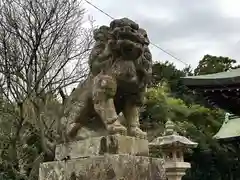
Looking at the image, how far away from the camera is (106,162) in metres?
2.75

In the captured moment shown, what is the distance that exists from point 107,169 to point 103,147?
0.55 ft

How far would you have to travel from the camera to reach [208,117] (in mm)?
18312

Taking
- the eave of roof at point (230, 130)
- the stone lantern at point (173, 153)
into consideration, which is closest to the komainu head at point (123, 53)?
the stone lantern at point (173, 153)

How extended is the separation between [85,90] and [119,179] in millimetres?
777

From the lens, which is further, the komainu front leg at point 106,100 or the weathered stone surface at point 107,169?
the komainu front leg at point 106,100

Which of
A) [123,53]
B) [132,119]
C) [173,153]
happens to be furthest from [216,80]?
[123,53]

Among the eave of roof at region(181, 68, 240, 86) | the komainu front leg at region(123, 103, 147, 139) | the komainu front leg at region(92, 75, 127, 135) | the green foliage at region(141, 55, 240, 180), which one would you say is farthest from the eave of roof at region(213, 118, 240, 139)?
the komainu front leg at region(92, 75, 127, 135)

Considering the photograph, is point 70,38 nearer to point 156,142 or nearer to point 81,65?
point 81,65

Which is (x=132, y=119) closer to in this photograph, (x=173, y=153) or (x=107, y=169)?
(x=107, y=169)

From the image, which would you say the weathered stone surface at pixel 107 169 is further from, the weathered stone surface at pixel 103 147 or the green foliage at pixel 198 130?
the green foliage at pixel 198 130

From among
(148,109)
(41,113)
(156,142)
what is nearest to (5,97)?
(41,113)

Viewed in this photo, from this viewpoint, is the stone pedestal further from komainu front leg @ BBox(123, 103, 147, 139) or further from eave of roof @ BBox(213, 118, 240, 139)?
eave of roof @ BBox(213, 118, 240, 139)

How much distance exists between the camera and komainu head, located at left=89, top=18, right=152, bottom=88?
2.96m

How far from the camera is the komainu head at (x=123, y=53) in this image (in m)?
2.96
